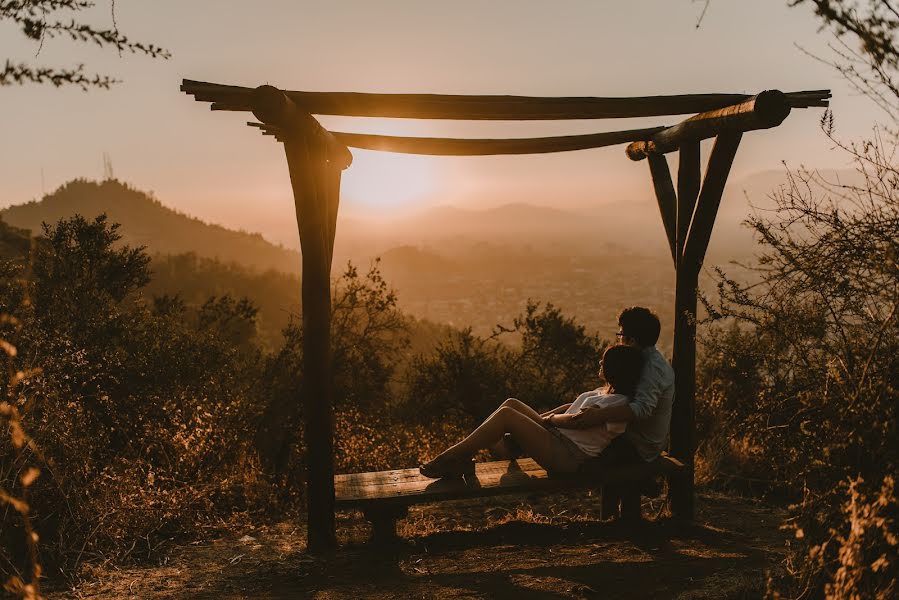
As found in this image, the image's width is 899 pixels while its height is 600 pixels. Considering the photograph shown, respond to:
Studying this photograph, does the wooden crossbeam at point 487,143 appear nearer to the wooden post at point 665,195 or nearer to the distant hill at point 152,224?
the wooden post at point 665,195

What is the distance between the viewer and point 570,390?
13953 mm

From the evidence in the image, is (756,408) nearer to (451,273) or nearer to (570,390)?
(570,390)

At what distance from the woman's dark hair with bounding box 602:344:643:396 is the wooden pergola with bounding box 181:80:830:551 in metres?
0.56

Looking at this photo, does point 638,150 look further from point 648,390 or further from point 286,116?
point 286,116

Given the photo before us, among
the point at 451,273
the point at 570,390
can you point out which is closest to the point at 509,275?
the point at 451,273

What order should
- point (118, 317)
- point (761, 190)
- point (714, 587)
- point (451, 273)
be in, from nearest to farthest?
point (714, 587)
point (761, 190)
point (118, 317)
point (451, 273)

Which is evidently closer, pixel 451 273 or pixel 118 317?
pixel 118 317

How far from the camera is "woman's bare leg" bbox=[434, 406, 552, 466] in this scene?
4.58m

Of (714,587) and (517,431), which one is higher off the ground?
(517,431)

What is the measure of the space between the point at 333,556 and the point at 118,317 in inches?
253

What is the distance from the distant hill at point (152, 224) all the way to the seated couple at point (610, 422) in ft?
198

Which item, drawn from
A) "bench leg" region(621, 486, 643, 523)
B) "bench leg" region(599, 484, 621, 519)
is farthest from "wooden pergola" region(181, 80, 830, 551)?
"bench leg" region(599, 484, 621, 519)

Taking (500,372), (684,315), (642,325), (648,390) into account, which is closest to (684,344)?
(684,315)

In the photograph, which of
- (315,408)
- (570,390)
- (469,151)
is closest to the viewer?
(315,408)
